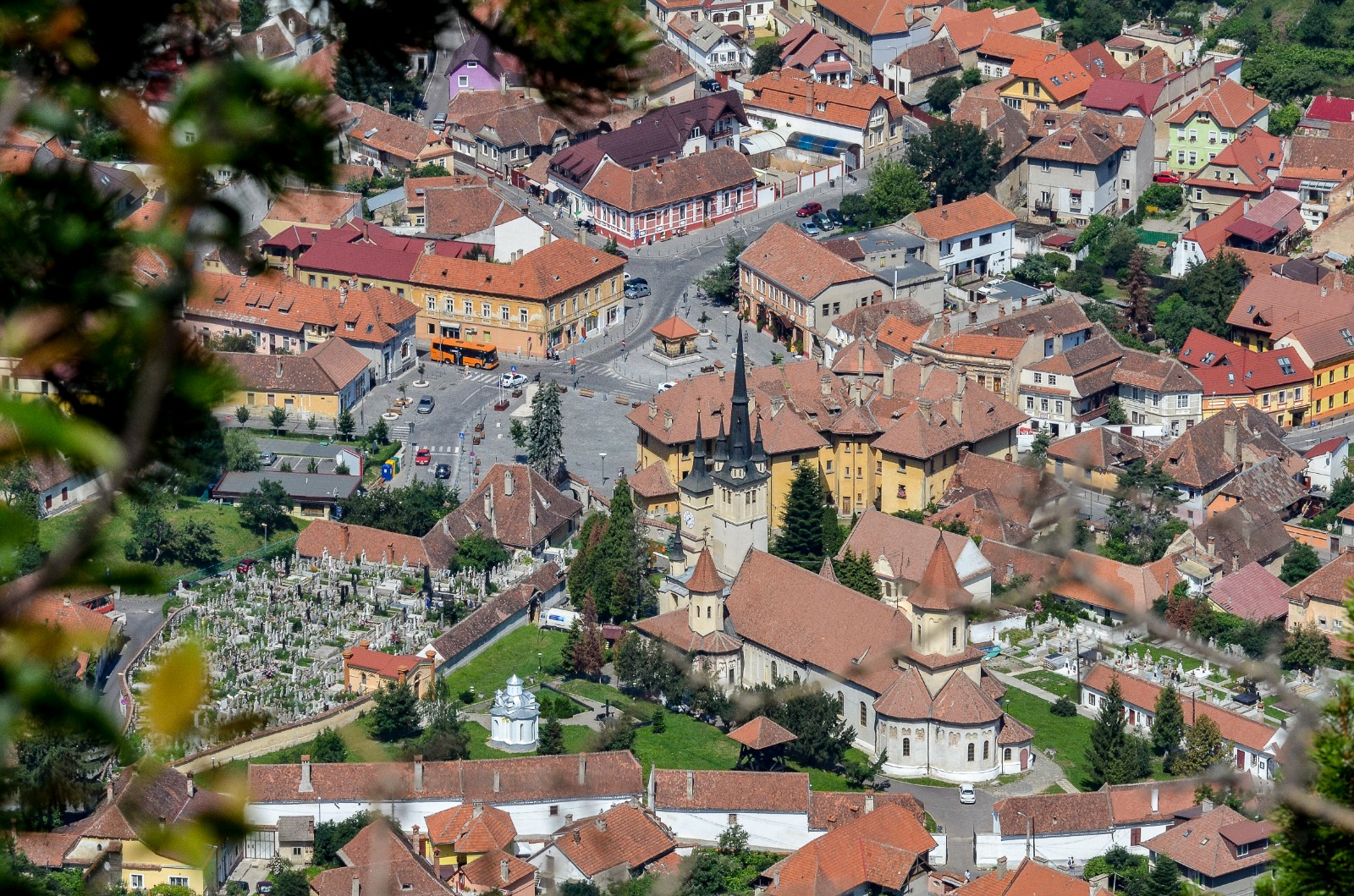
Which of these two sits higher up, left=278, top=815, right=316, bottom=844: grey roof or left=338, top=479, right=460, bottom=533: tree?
left=278, top=815, right=316, bottom=844: grey roof

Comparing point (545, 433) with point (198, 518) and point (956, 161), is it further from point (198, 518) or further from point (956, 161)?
point (956, 161)

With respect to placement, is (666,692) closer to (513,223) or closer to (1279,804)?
(513,223)

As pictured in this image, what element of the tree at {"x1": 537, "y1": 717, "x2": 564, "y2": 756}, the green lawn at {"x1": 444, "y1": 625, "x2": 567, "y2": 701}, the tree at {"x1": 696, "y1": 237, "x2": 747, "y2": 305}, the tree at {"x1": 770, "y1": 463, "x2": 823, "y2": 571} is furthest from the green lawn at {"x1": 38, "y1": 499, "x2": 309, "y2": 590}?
the tree at {"x1": 696, "y1": 237, "x2": 747, "y2": 305}

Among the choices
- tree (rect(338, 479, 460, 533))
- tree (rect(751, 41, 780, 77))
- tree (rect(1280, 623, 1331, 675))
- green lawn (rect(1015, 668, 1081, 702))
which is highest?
tree (rect(751, 41, 780, 77))

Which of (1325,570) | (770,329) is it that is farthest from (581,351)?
(1325,570)

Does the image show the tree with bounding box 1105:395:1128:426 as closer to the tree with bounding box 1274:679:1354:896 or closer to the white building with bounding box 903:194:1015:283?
the white building with bounding box 903:194:1015:283

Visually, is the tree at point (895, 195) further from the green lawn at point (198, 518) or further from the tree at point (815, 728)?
the tree at point (815, 728)

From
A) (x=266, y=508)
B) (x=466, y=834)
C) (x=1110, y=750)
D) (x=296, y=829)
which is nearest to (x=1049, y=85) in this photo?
(x=266, y=508)
